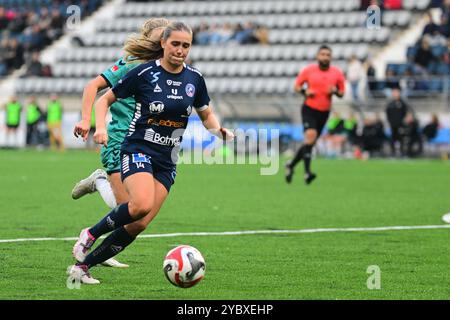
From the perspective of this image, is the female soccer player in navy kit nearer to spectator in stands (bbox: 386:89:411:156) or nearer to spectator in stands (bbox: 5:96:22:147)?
spectator in stands (bbox: 386:89:411:156)

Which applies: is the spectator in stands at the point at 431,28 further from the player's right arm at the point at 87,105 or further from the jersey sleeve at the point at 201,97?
the player's right arm at the point at 87,105

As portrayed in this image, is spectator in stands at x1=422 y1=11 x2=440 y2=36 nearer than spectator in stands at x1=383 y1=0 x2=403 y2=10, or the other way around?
spectator in stands at x1=422 y1=11 x2=440 y2=36

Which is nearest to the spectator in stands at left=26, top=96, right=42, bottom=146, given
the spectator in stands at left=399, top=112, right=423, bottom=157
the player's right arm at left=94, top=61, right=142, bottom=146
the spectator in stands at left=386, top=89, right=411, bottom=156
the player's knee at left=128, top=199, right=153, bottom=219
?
the spectator in stands at left=386, top=89, right=411, bottom=156

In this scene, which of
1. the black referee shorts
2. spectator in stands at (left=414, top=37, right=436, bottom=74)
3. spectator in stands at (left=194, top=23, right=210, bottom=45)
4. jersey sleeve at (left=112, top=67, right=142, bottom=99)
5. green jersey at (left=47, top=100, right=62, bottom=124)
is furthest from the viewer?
Result: spectator in stands at (left=194, top=23, right=210, bottom=45)

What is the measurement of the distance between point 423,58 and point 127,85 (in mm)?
25922

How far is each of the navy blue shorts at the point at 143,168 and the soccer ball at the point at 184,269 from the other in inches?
29.9

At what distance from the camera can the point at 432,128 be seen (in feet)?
102

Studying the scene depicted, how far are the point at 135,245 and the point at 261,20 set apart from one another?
103ft

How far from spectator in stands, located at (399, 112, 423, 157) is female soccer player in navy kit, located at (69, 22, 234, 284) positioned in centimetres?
2363

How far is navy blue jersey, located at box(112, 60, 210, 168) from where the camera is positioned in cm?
846

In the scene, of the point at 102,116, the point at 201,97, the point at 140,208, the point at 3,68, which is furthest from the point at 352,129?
the point at 140,208

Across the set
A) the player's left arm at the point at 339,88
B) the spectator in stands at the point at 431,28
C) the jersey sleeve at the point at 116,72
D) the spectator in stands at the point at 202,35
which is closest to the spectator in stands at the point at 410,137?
the spectator in stands at the point at 431,28
